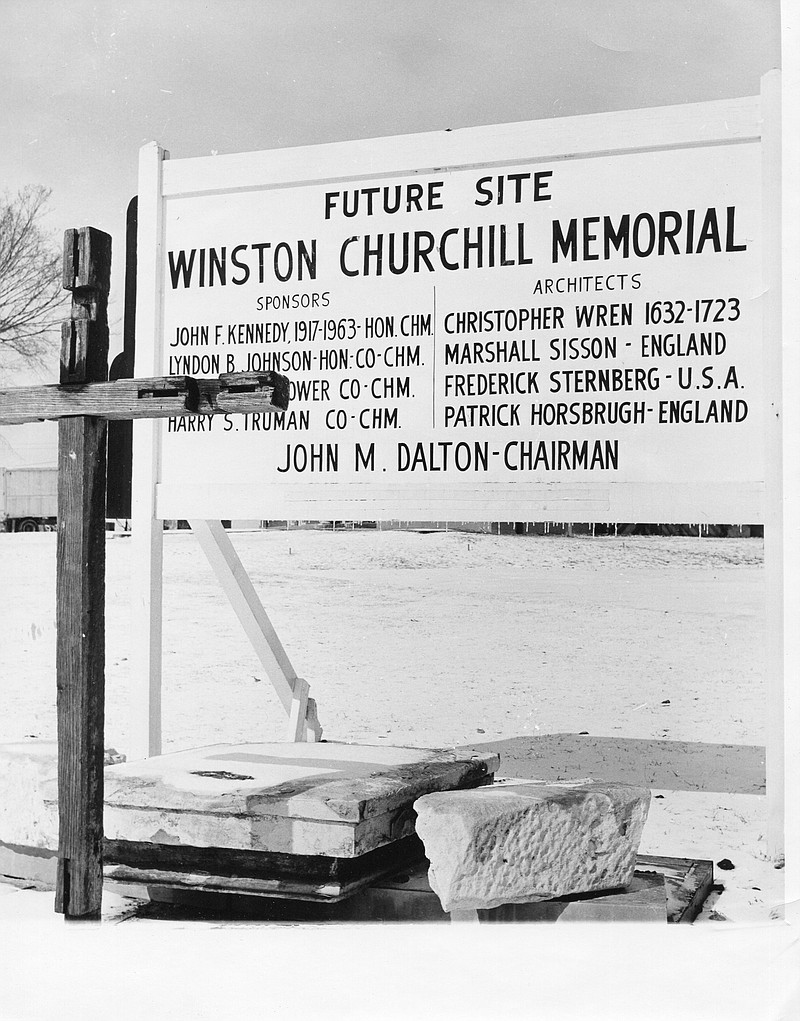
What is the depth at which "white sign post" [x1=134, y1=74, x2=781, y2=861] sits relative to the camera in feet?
14.4

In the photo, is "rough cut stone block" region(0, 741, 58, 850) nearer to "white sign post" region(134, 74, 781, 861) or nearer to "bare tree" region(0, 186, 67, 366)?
A: "white sign post" region(134, 74, 781, 861)

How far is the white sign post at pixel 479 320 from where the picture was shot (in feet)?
14.4

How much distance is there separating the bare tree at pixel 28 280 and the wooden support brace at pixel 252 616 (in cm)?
531

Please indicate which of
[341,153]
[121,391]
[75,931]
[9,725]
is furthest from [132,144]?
[75,931]

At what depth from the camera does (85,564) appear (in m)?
Result: 3.37

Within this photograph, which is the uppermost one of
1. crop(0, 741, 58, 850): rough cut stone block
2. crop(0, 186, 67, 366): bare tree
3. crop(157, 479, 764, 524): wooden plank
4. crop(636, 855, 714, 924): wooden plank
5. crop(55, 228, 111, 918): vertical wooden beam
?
crop(0, 186, 67, 366): bare tree

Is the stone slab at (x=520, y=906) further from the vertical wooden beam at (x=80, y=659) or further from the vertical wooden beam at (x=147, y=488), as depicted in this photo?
the vertical wooden beam at (x=147, y=488)

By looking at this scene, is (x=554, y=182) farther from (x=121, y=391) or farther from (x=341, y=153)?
(x=121, y=391)

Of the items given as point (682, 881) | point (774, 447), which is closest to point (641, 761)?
point (682, 881)

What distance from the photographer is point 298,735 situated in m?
6.01

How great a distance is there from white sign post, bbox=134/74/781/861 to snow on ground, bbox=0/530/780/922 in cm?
384

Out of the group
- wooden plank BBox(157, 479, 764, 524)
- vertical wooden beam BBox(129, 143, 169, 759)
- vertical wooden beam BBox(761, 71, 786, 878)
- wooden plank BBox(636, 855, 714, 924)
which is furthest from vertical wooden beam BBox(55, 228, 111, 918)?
vertical wooden beam BBox(761, 71, 786, 878)

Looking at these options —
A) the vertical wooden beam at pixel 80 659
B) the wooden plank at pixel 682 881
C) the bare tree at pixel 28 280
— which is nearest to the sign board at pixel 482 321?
the wooden plank at pixel 682 881

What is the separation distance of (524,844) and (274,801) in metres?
0.89
